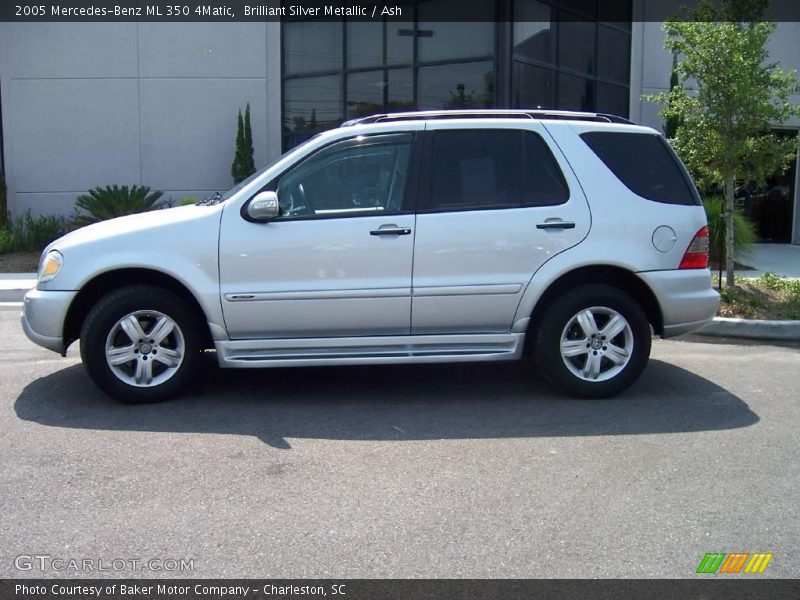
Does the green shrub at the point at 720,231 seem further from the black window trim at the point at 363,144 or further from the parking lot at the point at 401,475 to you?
the black window trim at the point at 363,144

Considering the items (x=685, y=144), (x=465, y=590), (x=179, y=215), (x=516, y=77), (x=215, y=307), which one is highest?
(x=516, y=77)

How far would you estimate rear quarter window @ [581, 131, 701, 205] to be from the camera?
6082mm

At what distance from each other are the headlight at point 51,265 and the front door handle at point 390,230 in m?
2.15

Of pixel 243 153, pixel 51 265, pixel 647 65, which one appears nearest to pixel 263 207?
pixel 51 265

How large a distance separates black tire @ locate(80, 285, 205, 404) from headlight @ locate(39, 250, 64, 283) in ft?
1.18

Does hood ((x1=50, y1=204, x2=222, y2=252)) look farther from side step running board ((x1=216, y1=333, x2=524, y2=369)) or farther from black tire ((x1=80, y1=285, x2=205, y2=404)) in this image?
side step running board ((x1=216, y1=333, x2=524, y2=369))

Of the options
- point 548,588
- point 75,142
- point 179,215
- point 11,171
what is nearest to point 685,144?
point 179,215

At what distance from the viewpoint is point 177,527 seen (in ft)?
12.9

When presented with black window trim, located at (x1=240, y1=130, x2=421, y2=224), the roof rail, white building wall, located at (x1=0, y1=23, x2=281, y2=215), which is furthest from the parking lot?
white building wall, located at (x1=0, y1=23, x2=281, y2=215)

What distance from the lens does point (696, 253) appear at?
20.0 feet

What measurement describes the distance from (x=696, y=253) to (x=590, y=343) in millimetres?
1036

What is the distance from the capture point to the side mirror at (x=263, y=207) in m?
5.60

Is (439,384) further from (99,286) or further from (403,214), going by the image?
(99,286)

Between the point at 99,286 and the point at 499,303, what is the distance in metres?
2.81
